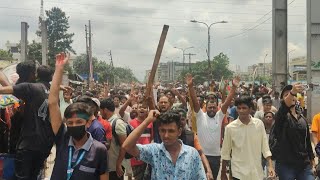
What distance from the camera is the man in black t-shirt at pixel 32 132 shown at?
14.9ft

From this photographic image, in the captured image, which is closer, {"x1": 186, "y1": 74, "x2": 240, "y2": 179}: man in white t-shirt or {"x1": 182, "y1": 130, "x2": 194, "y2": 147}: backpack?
{"x1": 182, "y1": 130, "x2": 194, "y2": 147}: backpack

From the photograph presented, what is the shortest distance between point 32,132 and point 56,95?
38.4 inches

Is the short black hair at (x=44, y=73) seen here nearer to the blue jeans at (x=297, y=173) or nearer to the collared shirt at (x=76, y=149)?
the collared shirt at (x=76, y=149)

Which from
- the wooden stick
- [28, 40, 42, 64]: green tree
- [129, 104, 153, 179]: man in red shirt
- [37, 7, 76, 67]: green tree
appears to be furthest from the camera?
[37, 7, 76, 67]: green tree

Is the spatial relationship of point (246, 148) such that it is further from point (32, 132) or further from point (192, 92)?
point (32, 132)

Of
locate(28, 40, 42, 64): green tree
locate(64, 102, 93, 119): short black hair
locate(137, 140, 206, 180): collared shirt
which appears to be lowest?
Result: locate(137, 140, 206, 180): collared shirt

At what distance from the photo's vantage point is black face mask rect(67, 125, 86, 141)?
11.3 ft

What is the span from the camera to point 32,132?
4.58 metres

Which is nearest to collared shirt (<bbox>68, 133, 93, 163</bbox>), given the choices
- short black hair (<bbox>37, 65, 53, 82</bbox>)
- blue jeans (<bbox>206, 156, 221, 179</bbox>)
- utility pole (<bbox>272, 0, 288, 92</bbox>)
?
short black hair (<bbox>37, 65, 53, 82</bbox>)

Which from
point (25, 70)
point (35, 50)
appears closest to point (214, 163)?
point (25, 70)

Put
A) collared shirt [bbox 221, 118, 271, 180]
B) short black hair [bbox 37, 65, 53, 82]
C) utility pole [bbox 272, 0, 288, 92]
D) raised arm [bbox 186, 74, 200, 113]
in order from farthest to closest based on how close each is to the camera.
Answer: utility pole [bbox 272, 0, 288, 92], raised arm [bbox 186, 74, 200, 113], collared shirt [bbox 221, 118, 271, 180], short black hair [bbox 37, 65, 53, 82]

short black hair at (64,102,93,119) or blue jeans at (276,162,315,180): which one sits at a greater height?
short black hair at (64,102,93,119)

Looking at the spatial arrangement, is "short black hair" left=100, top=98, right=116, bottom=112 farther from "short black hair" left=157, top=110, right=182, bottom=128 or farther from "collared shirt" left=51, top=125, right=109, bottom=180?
"short black hair" left=157, top=110, right=182, bottom=128

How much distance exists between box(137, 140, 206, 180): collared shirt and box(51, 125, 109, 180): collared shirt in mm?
346
